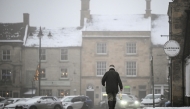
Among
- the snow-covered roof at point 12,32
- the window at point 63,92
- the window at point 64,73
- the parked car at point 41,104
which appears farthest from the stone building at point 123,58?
the parked car at point 41,104

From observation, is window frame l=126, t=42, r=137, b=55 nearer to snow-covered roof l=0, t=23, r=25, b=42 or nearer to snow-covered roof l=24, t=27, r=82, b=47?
snow-covered roof l=24, t=27, r=82, b=47

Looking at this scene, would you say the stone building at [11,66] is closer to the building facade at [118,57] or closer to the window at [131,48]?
the building facade at [118,57]

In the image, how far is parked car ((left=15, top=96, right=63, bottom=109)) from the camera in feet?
101

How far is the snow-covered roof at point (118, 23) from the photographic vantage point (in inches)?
2569

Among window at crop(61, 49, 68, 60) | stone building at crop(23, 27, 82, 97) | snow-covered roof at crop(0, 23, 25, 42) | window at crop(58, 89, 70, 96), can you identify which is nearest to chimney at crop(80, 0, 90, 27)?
stone building at crop(23, 27, 82, 97)

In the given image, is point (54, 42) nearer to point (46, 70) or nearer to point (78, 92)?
point (46, 70)

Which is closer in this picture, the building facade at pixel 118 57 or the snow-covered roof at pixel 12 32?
the building facade at pixel 118 57

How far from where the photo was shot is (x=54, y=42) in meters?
65.5

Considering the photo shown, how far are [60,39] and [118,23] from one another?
9212mm

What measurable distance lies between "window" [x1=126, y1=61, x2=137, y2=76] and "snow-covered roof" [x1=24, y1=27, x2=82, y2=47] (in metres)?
7.68

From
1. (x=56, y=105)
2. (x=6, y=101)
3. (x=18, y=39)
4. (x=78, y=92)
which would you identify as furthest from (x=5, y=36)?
(x=56, y=105)

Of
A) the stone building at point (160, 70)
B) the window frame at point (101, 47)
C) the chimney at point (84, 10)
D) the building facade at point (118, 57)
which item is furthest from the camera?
the chimney at point (84, 10)

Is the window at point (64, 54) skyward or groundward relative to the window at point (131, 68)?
skyward

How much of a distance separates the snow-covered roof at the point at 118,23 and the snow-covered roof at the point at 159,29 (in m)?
1.11
